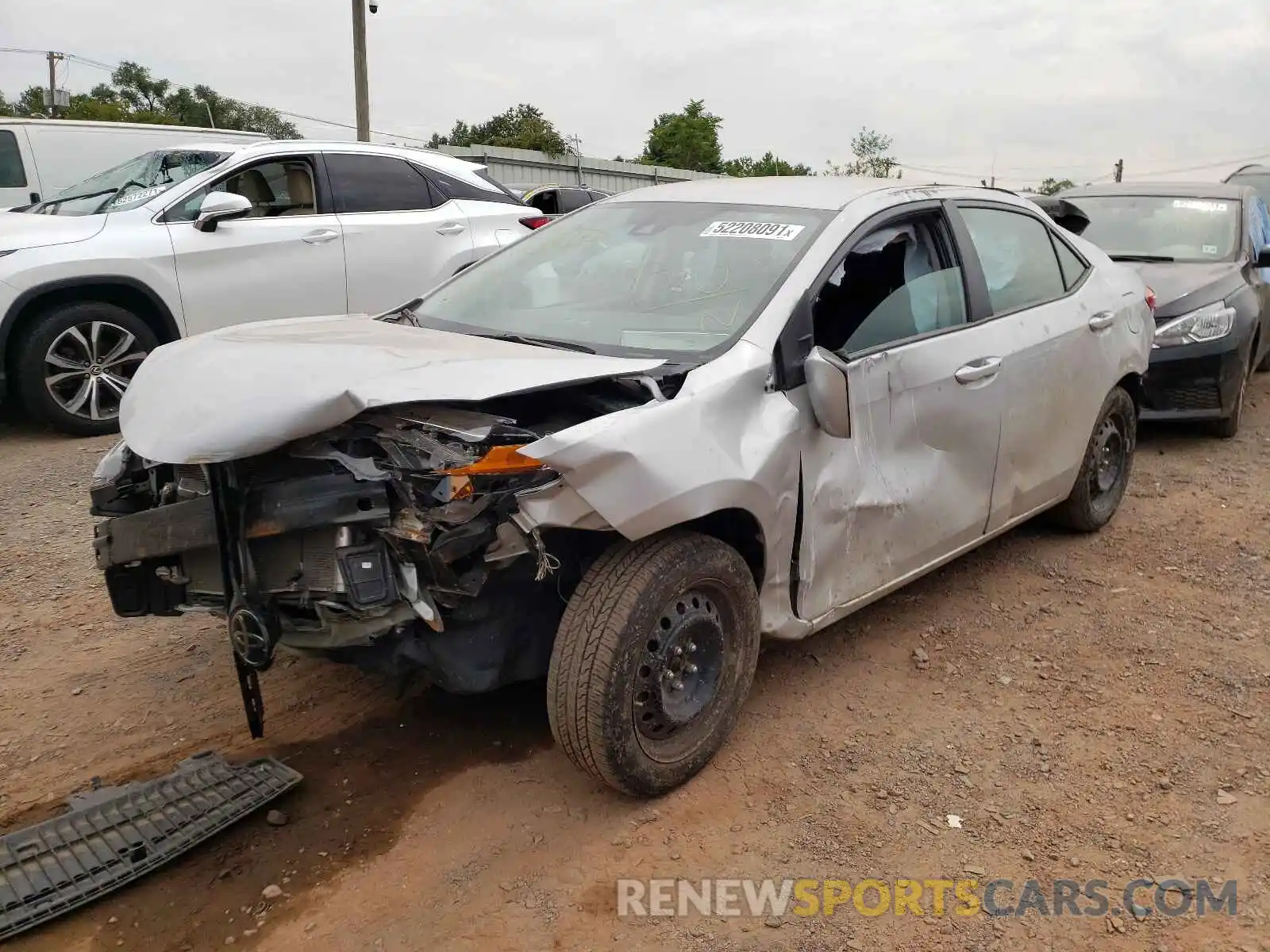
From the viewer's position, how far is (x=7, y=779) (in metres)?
2.99

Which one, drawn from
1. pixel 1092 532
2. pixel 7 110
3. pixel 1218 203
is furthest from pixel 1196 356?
pixel 7 110

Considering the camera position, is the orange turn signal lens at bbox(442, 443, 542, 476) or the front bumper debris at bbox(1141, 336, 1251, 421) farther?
the front bumper debris at bbox(1141, 336, 1251, 421)

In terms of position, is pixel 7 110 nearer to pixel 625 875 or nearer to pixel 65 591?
pixel 65 591

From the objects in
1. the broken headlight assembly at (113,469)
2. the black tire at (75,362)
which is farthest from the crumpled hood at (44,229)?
the broken headlight assembly at (113,469)

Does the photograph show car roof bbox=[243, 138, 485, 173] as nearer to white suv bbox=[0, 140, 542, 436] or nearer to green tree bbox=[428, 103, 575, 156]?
white suv bbox=[0, 140, 542, 436]

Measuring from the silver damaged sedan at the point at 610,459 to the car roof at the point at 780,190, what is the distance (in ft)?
0.08

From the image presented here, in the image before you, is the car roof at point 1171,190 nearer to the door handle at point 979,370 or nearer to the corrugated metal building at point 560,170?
the door handle at point 979,370

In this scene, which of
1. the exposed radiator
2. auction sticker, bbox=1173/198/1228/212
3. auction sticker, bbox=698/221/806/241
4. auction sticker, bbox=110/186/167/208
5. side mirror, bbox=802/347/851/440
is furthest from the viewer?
auction sticker, bbox=1173/198/1228/212

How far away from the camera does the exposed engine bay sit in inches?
96.5

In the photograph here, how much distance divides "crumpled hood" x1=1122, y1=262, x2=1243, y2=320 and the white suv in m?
4.46

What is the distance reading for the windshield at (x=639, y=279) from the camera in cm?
313

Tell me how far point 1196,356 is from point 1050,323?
9.99 feet

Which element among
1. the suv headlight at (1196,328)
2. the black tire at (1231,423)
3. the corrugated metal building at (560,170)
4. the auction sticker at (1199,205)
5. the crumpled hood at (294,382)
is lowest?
the black tire at (1231,423)

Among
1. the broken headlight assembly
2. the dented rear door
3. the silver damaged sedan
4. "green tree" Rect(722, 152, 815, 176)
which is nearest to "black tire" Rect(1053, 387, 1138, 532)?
the silver damaged sedan
